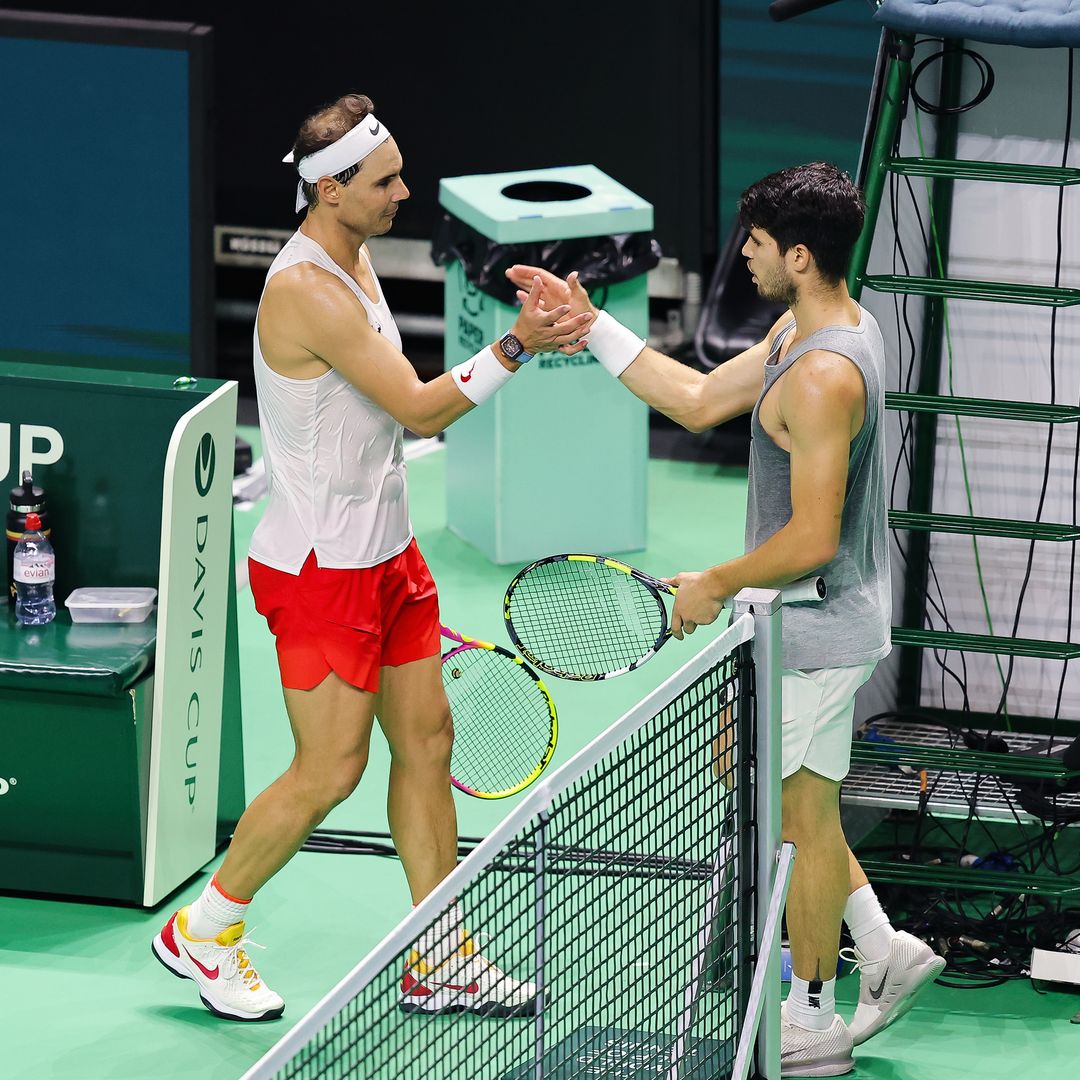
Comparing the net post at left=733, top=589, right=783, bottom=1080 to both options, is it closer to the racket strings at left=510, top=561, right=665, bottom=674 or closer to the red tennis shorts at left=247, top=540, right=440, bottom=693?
the red tennis shorts at left=247, top=540, right=440, bottom=693

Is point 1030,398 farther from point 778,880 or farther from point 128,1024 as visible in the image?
point 128,1024

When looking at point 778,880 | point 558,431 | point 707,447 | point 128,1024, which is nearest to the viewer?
point 778,880

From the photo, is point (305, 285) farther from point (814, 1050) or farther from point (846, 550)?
point (814, 1050)

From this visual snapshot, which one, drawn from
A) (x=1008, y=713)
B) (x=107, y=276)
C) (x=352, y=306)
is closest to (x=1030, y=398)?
(x=1008, y=713)

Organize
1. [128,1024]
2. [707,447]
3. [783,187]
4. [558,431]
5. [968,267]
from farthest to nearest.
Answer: [707,447]
[558,431]
[968,267]
[128,1024]
[783,187]

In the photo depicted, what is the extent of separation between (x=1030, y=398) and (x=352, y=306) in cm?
193

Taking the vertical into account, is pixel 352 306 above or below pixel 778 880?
above

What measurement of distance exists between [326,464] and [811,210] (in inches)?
47.3

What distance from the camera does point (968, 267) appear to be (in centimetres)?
529

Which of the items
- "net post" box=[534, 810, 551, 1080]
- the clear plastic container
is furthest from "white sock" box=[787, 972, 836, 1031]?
the clear plastic container

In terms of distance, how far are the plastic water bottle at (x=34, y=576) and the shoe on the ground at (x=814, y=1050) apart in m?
2.22

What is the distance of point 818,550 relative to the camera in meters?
4.01

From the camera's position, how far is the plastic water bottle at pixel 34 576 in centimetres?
532

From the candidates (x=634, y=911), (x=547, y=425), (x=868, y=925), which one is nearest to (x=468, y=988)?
(x=634, y=911)
